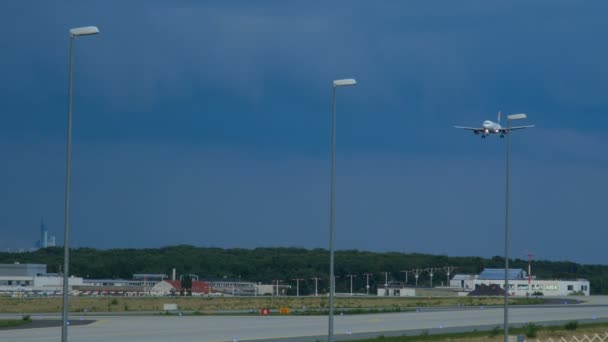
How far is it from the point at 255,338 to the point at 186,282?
126178 millimetres

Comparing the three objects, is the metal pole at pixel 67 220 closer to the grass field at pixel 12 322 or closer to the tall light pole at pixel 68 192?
the tall light pole at pixel 68 192

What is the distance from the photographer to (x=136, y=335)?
62.6m

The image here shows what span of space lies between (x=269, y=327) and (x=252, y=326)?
1.85 meters

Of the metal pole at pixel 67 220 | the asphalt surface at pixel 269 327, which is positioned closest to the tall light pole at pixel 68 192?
the metal pole at pixel 67 220

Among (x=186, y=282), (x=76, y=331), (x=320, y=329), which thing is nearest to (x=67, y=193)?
(x=76, y=331)

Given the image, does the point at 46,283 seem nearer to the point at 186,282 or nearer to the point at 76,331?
the point at 186,282

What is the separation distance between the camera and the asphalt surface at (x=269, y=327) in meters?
61.2

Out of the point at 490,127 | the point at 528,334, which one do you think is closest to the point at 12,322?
the point at 528,334

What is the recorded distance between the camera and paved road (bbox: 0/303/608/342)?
201 feet

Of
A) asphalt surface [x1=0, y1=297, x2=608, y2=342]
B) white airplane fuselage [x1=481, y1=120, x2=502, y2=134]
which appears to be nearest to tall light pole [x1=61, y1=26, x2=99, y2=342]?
asphalt surface [x1=0, y1=297, x2=608, y2=342]

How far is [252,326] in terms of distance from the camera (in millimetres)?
73812

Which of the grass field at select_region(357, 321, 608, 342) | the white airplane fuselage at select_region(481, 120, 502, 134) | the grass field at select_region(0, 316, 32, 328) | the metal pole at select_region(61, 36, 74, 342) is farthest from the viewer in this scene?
the white airplane fuselage at select_region(481, 120, 502, 134)

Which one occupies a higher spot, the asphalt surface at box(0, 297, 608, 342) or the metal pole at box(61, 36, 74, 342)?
the metal pole at box(61, 36, 74, 342)

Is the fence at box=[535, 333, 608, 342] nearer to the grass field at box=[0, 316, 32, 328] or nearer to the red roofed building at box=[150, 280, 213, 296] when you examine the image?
the grass field at box=[0, 316, 32, 328]
